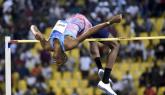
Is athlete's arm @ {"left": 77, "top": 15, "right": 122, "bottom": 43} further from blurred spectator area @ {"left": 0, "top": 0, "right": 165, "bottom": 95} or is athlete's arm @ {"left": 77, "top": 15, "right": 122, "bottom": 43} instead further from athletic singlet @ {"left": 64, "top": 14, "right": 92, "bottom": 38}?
blurred spectator area @ {"left": 0, "top": 0, "right": 165, "bottom": 95}

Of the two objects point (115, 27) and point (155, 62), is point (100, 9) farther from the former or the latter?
point (155, 62)

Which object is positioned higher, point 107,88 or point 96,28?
point 96,28

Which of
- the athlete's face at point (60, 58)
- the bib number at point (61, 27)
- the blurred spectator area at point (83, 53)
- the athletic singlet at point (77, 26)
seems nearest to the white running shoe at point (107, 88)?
the athlete's face at point (60, 58)

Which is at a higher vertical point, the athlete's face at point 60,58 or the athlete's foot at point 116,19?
the athlete's foot at point 116,19

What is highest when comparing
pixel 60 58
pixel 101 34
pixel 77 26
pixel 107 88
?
pixel 77 26

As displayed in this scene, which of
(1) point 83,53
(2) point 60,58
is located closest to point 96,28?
(2) point 60,58

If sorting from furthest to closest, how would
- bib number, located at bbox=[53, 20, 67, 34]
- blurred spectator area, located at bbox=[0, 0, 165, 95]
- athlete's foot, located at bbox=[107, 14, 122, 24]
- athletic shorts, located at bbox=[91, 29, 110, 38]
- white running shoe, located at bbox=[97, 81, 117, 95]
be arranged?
blurred spectator area, located at bbox=[0, 0, 165, 95] < athletic shorts, located at bbox=[91, 29, 110, 38] < white running shoe, located at bbox=[97, 81, 117, 95] < bib number, located at bbox=[53, 20, 67, 34] < athlete's foot, located at bbox=[107, 14, 122, 24]

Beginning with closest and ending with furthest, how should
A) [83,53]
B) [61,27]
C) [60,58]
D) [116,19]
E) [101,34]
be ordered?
1. [116,19]
2. [60,58]
3. [61,27]
4. [101,34]
5. [83,53]

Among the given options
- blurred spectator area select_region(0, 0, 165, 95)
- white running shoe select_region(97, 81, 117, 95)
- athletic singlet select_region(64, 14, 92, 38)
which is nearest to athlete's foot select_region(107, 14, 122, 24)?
athletic singlet select_region(64, 14, 92, 38)

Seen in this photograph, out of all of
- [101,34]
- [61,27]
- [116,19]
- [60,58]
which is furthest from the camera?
[101,34]

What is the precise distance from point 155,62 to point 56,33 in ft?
19.0

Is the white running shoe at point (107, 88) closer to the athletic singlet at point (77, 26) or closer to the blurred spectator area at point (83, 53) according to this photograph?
the athletic singlet at point (77, 26)

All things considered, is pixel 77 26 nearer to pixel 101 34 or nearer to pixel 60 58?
pixel 101 34

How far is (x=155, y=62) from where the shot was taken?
15438mm
